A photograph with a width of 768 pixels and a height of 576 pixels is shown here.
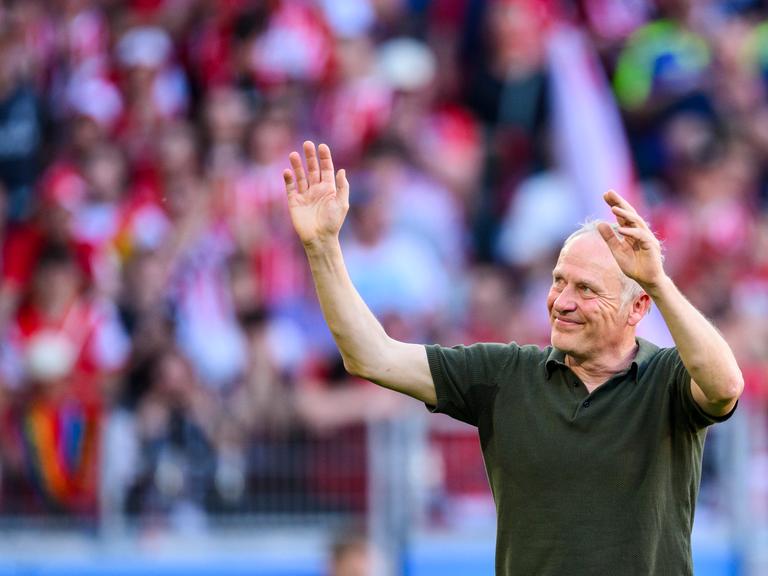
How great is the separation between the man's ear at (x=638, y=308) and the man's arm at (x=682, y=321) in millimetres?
335

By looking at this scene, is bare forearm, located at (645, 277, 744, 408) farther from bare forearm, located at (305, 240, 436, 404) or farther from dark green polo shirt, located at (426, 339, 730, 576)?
bare forearm, located at (305, 240, 436, 404)

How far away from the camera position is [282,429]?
8750 mm

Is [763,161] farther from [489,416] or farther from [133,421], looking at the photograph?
[489,416]

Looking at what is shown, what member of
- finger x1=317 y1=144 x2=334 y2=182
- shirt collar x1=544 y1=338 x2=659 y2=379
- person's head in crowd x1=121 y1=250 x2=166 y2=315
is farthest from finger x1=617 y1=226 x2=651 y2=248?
person's head in crowd x1=121 y1=250 x2=166 y2=315

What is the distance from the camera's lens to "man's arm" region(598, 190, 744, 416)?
13.4 ft

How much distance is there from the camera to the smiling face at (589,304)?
4.42 m

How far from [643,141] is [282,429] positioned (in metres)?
4.01

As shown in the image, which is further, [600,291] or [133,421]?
[133,421]

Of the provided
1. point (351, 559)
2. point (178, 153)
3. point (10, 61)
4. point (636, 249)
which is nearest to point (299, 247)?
point (178, 153)

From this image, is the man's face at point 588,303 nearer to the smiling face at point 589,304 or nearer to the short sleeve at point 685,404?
the smiling face at point 589,304

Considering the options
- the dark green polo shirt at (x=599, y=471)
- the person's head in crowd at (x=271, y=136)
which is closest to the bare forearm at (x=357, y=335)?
the dark green polo shirt at (x=599, y=471)

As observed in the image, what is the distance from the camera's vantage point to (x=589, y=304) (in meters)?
4.41

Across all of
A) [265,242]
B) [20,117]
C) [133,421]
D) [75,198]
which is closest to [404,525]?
[133,421]

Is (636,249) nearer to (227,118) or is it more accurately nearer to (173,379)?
(173,379)
